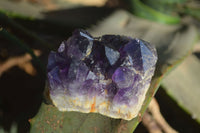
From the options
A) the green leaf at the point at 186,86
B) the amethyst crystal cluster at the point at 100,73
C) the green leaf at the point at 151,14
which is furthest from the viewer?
the green leaf at the point at 151,14

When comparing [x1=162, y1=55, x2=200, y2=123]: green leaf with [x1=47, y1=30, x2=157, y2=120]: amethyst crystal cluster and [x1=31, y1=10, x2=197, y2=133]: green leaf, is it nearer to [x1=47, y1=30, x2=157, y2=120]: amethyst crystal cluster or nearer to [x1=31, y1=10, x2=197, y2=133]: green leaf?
[x1=31, y1=10, x2=197, y2=133]: green leaf

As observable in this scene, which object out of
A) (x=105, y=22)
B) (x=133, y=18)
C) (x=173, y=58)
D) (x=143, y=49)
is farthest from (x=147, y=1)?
(x=143, y=49)

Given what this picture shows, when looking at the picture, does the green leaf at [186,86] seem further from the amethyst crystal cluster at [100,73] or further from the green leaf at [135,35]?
the amethyst crystal cluster at [100,73]

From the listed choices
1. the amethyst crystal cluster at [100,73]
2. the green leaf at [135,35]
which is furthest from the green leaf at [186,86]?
the amethyst crystal cluster at [100,73]

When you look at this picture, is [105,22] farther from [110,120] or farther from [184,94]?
[110,120]

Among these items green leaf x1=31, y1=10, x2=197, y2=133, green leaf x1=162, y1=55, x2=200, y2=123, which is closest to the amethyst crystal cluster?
green leaf x1=31, y1=10, x2=197, y2=133

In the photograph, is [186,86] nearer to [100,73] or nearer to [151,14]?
[151,14]

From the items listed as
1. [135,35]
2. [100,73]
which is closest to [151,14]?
[135,35]
